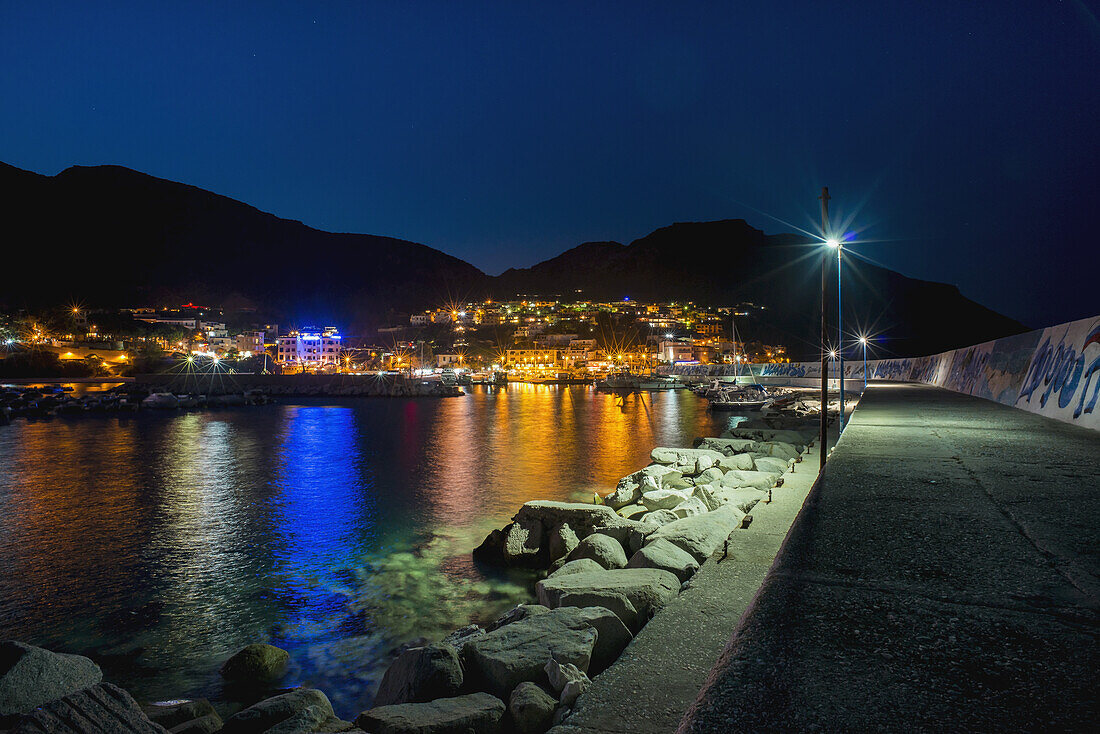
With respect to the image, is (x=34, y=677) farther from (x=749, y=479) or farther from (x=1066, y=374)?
(x=1066, y=374)

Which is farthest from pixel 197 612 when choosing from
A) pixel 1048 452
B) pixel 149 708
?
pixel 1048 452

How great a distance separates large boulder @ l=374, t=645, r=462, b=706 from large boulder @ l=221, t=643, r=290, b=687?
2.60 metres

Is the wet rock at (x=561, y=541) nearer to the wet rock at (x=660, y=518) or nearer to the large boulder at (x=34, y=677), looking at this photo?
the wet rock at (x=660, y=518)

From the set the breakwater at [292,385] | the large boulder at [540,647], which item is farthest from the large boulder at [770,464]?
the breakwater at [292,385]

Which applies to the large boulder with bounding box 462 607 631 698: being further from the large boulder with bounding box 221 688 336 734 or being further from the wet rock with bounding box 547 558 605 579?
the wet rock with bounding box 547 558 605 579

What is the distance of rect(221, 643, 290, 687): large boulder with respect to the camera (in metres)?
7.28

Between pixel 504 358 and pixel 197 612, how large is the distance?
16261 centimetres

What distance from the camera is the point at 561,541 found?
10.6 metres

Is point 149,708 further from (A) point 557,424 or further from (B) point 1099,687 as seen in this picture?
(A) point 557,424

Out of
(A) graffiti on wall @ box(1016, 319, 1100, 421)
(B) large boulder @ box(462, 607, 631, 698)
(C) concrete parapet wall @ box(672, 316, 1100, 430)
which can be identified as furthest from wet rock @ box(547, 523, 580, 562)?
(A) graffiti on wall @ box(1016, 319, 1100, 421)

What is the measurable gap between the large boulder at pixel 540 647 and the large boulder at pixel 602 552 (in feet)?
9.02

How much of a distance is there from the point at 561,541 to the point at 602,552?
6.19 feet

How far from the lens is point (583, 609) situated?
19.5 feet

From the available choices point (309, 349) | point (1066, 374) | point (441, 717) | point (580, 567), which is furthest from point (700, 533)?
point (309, 349)
